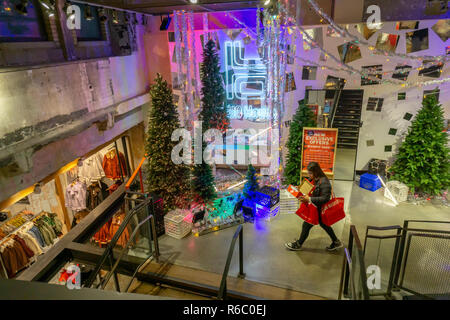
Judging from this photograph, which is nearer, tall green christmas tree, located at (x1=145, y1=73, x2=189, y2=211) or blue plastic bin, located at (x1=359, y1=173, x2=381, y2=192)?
tall green christmas tree, located at (x1=145, y1=73, x2=189, y2=211)

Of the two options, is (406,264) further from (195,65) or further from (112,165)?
(112,165)

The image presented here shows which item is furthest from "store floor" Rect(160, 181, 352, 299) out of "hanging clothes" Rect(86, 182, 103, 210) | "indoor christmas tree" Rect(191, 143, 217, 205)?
"hanging clothes" Rect(86, 182, 103, 210)

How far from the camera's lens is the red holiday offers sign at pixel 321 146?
669cm

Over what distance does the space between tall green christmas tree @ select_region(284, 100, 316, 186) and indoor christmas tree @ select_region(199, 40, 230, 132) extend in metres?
1.65

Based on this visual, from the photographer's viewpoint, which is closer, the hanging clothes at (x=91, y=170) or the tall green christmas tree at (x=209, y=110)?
the tall green christmas tree at (x=209, y=110)

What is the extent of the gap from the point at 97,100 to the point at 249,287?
4611 mm

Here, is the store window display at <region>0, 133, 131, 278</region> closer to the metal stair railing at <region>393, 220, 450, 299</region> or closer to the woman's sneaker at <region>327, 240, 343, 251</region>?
the woman's sneaker at <region>327, 240, 343, 251</region>

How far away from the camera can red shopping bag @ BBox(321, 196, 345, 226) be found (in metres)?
4.95

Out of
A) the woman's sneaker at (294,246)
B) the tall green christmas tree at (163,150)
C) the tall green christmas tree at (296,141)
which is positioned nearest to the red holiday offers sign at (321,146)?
the tall green christmas tree at (296,141)

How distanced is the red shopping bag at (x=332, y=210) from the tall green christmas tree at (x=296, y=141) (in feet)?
7.53

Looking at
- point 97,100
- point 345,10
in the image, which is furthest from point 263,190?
point 345,10

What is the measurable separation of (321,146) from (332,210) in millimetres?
2137

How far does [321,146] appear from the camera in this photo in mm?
6758

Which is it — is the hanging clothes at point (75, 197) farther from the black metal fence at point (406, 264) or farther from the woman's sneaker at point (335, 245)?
the black metal fence at point (406, 264)
